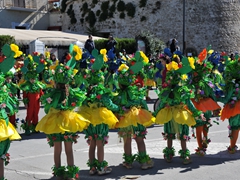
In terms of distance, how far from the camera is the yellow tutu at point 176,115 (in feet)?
20.7

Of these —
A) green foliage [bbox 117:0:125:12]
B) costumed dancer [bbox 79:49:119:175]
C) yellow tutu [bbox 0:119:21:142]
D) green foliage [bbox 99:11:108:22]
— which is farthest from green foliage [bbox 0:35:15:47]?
yellow tutu [bbox 0:119:21:142]

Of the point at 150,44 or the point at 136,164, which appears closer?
the point at 136,164

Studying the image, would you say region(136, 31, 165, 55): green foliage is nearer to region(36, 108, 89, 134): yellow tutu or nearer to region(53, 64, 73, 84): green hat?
region(53, 64, 73, 84): green hat

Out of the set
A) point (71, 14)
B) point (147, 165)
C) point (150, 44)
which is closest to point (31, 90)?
point (147, 165)

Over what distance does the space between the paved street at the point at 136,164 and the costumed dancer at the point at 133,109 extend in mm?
359

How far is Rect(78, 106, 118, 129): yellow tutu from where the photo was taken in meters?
5.85

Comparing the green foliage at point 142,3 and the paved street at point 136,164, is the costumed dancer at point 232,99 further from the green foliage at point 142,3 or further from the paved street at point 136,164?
the green foliage at point 142,3

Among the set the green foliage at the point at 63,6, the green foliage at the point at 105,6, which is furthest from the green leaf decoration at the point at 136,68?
the green foliage at the point at 63,6

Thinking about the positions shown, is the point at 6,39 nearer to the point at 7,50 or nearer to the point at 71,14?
the point at 71,14

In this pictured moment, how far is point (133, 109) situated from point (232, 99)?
1911 millimetres

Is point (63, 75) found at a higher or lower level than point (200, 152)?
higher

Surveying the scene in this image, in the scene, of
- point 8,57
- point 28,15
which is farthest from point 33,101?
point 28,15

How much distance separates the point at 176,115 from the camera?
6309 millimetres

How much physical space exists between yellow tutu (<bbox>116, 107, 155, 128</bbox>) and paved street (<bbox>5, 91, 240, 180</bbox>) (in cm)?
76
